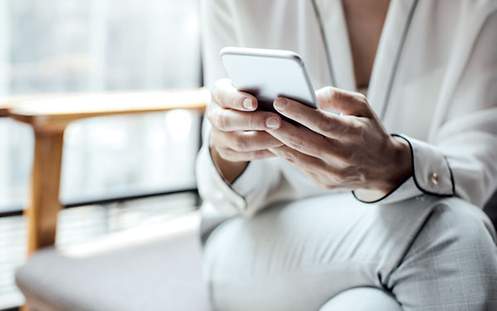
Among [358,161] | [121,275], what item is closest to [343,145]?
[358,161]

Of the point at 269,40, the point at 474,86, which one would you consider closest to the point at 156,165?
the point at 269,40

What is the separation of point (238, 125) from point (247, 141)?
35mm

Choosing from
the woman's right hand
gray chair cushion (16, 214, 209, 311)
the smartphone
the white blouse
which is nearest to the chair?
gray chair cushion (16, 214, 209, 311)

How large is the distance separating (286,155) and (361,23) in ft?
1.08

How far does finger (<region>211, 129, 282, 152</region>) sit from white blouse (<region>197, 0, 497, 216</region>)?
0.11 metres

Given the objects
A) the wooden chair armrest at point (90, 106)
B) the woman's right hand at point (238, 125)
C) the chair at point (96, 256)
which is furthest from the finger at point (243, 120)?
the wooden chair armrest at point (90, 106)

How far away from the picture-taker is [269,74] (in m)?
0.69

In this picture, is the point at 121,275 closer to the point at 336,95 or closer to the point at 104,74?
the point at 336,95

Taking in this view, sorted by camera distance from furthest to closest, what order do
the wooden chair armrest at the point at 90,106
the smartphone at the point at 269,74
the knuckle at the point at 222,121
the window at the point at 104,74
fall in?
the window at the point at 104,74 < the wooden chair armrest at the point at 90,106 < the knuckle at the point at 222,121 < the smartphone at the point at 269,74

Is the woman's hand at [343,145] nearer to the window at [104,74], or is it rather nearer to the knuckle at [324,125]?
the knuckle at [324,125]

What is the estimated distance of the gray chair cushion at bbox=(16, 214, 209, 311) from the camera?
0.95 m

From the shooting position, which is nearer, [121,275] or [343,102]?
[343,102]

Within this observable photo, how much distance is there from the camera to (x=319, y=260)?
2.73ft

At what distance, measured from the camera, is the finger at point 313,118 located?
691 mm
